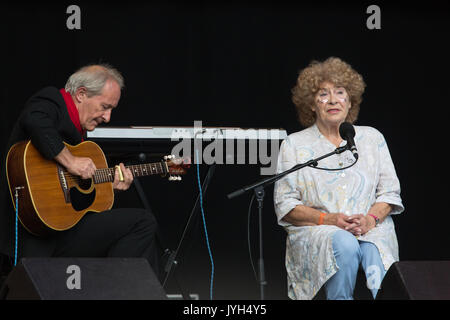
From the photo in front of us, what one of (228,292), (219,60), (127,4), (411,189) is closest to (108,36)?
(127,4)

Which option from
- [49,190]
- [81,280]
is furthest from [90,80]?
[81,280]

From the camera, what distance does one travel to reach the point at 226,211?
4262 mm

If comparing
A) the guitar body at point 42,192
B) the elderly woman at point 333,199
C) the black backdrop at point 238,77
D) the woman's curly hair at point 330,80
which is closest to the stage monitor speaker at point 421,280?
the elderly woman at point 333,199

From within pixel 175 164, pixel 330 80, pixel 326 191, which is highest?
pixel 330 80

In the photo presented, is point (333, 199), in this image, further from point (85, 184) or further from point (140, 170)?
point (85, 184)

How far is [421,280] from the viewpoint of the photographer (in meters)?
2.05

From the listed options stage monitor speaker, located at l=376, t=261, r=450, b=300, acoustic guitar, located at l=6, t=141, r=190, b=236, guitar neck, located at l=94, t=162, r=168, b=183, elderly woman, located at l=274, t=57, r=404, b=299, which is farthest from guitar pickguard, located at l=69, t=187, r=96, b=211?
stage monitor speaker, located at l=376, t=261, r=450, b=300

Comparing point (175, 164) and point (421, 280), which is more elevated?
point (175, 164)

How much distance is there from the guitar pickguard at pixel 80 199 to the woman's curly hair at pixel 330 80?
3.88ft

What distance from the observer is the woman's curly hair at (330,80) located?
10.6 ft

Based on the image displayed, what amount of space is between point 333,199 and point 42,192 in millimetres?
1345

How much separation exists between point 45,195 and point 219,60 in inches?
70.9

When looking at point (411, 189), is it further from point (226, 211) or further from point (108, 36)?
point (108, 36)

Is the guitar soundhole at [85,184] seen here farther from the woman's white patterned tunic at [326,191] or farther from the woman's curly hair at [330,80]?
the woman's curly hair at [330,80]
